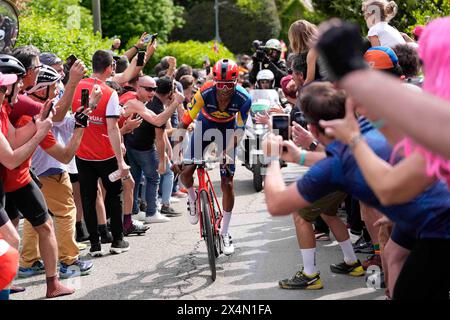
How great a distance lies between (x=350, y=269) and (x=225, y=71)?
7.63ft

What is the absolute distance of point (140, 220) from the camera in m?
9.67

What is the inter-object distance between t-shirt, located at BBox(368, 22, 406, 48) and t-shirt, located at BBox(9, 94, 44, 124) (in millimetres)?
4206

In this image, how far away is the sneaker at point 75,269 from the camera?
6.77 metres

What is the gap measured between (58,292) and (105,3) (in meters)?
34.1

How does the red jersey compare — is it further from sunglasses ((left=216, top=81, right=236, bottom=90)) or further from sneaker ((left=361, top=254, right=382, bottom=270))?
sneaker ((left=361, top=254, right=382, bottom=270))

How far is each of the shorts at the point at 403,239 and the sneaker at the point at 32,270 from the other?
408cm

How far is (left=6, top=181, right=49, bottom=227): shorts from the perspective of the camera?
5.69m

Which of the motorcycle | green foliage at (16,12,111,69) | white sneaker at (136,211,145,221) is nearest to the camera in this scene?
white sneaker at (136,211,145,221)

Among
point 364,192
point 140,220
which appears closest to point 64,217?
point 140,220

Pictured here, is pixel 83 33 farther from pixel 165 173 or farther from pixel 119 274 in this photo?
pixel 119 274

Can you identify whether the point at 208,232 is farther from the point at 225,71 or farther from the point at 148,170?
the point at 148,170

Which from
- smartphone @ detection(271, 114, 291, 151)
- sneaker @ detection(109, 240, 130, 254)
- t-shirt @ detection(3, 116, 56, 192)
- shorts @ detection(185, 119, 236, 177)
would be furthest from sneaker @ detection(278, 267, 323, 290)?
t-shirt @ detection(3, 116, 56, 192)

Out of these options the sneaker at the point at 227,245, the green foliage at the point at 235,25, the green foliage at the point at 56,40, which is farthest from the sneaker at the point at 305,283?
the green foliage at the point at 235,25

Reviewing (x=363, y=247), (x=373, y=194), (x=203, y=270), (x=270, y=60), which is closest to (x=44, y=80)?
(x=203, y=270)
